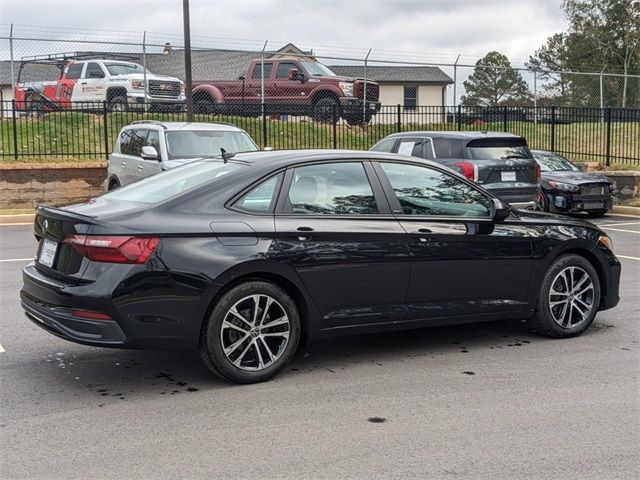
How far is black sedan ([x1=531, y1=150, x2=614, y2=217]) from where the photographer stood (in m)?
16.6

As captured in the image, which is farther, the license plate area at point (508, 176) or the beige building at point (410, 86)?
the beige building at point (410, 86)

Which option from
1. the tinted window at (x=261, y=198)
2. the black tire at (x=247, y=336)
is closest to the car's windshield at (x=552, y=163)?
the tinted window at (x=261, y=198)

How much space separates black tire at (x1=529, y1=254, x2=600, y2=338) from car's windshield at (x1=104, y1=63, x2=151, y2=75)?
18.8m

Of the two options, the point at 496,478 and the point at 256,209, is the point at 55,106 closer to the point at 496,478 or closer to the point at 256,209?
the point at 256,209

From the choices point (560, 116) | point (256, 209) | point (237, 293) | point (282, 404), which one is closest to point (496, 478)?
point (282, 404)

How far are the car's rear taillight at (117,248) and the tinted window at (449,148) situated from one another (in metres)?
8.19

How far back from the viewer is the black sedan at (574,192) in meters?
16.6

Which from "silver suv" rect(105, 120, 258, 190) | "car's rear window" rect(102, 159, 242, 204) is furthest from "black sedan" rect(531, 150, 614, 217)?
"car's rear window" rect(102, 159, 242, 204)

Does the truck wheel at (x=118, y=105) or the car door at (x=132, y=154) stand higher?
the truck wheel at (x=118, y=105)

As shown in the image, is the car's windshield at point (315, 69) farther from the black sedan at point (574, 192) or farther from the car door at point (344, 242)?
the car door at point (344, 242)

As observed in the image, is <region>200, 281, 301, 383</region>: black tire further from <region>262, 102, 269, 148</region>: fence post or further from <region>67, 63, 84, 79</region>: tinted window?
<region>67, 63, 84, 79</region>: tinted window

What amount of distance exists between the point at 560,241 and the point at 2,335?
4.64 metres

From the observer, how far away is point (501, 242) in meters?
6.20

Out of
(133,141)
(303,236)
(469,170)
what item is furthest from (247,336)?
(133,141)
